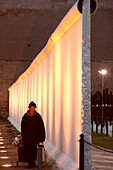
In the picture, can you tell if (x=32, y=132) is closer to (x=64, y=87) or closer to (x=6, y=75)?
(x=64, y=87)

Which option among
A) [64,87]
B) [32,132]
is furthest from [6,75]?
[64,87]

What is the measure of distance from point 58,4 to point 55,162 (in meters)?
32.7

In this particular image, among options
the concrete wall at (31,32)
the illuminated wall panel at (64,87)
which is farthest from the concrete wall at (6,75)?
the illuminated wall panel at (64,87)

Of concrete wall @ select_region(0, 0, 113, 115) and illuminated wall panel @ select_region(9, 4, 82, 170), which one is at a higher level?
concrete wall @ select_region(0, 0, 113, 115)

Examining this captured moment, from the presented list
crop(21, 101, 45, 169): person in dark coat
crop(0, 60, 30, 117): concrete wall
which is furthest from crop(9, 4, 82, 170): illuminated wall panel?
crop(0, 60, 30, 117): concrete wall

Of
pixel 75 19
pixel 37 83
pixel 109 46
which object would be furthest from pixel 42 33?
pixel 75 19

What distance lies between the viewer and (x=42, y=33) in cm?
4172

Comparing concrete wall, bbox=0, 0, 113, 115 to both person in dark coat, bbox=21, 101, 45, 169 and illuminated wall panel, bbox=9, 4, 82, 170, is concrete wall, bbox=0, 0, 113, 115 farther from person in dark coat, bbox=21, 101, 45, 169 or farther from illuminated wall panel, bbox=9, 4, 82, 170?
person in dark coat, bbox=21, 101, 45, 169

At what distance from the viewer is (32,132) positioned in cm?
1100

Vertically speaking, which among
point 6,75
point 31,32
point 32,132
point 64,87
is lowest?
point 32,132

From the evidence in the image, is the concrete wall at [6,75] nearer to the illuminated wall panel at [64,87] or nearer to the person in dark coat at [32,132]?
the illuminated wall panel at [64,87]

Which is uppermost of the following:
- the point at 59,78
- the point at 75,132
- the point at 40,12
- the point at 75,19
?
the point at 40,12

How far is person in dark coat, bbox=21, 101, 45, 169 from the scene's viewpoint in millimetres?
10961

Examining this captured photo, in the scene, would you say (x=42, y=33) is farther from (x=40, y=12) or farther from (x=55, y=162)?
(x=55, y=162)
